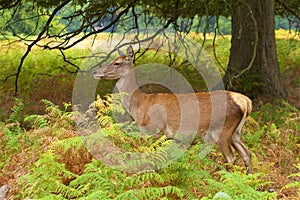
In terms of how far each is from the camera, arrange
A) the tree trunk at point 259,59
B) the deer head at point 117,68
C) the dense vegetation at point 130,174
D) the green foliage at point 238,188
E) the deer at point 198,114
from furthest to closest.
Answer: the tree trunk at point 259,59
the deer head at point 117,68
the deer at point 198,114
the dense vegetation at point 130,174
the green foliage at point 238,188

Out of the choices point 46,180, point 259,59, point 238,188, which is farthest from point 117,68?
point 259,59

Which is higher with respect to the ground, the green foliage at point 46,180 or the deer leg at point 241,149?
the green foliage at point 46,180

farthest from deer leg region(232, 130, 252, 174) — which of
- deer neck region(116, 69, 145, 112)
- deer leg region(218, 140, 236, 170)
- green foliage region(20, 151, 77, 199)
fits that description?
green foliage region(20, 151, 77, 199)

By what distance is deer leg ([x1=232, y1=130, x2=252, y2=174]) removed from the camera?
667cm

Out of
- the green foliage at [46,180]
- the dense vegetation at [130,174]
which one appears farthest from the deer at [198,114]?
the green foliage at [46,180]

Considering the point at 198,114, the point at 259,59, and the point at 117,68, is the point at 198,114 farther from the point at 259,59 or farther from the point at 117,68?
the point at 259,59

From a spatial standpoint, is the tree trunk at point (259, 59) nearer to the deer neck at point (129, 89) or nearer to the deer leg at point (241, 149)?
the deer neck at point (129, 89)

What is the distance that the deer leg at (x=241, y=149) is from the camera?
263 inches

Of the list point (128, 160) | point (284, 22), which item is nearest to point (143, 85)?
point (128, 160)

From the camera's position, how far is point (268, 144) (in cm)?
805

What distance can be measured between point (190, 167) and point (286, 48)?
1295cm

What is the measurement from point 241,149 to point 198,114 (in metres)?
0.68

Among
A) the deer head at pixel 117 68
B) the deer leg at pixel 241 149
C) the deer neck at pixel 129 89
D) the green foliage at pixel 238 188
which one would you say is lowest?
the deer leg at pixel 241 149

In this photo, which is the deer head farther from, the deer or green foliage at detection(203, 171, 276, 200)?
green foliage at detection(203, 171, 276, 200)
